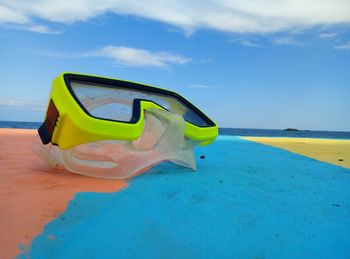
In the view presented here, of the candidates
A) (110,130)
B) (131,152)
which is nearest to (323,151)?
(131,152)

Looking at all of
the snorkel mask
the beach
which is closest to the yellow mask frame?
the snorkel mask

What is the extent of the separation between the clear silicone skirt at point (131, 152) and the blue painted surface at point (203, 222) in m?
0.22

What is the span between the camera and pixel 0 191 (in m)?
1.94

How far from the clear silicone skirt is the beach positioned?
12cm

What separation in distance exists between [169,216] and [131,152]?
1081 mm

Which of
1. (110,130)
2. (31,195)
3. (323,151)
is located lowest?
(31,195)

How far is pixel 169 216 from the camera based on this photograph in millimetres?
1607

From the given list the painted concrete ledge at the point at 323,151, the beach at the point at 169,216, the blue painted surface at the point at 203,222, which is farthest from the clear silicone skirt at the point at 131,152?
the painted concrete ledge at the point at 323,151

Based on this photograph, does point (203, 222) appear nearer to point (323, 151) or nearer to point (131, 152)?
point (131, 152)

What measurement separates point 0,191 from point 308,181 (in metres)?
2.31

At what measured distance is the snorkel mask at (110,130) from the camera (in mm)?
2254

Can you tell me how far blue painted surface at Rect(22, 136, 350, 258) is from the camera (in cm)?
124

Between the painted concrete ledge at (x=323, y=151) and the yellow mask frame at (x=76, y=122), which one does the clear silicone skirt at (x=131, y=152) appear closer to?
the yellow mask frame at (x=76, y=122)

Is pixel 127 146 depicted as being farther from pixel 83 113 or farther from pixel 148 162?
pixel 83 113
